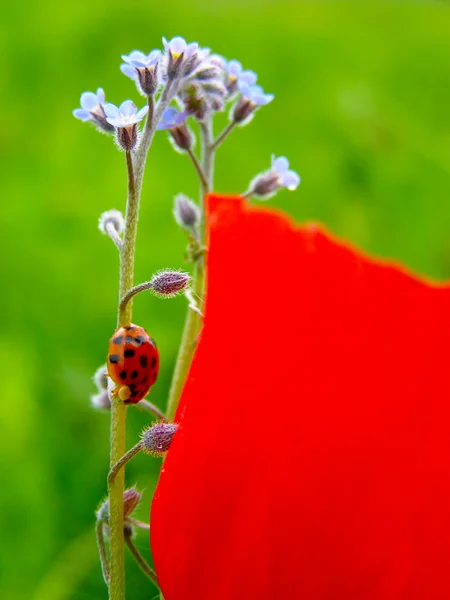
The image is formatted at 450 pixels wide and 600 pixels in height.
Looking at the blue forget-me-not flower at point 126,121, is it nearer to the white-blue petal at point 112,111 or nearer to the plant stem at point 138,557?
the white-blue petal at point 112,111

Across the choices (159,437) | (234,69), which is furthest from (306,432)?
(234,69)

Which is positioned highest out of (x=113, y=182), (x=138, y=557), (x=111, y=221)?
(x=113, y=182)

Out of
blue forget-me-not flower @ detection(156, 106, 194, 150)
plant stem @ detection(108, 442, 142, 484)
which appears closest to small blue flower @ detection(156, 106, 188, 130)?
blue forget-me-not flower @ detection(156, 106, 194, 150)

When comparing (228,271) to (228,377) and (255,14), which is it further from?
(255,14)

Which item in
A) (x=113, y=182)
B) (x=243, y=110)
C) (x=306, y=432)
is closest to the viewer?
(x=306, y=432)

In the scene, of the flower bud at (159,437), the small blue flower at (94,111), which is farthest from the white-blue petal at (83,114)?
the flower bud at (159,437)

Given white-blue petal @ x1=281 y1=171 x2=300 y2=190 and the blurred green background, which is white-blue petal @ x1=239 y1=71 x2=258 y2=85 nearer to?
white-blue petal @ x1=281 y1=171 x2=300 y2=190

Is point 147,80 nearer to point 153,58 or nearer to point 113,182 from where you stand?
point 153,58
